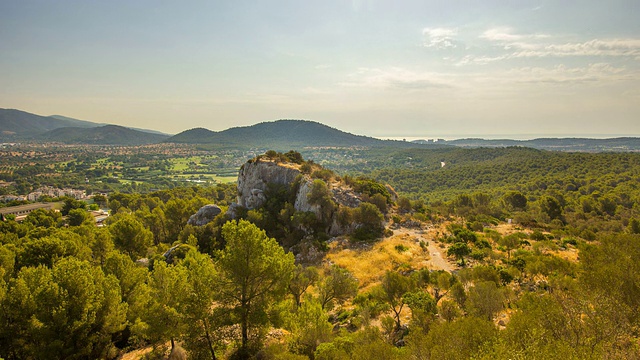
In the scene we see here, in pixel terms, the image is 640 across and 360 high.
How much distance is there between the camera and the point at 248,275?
57.3 feet

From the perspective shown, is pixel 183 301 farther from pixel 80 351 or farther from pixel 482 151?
pixel 482 151

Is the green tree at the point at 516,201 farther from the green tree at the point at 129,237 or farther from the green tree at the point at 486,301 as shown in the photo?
the green tree at the point at 129,237

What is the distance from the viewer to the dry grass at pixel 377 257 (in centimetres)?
3516

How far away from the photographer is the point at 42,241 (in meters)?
32.6

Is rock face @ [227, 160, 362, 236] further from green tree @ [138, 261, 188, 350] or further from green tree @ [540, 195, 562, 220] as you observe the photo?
green tree @ [540, 195, 562, 220]

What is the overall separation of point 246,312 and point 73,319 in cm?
1225

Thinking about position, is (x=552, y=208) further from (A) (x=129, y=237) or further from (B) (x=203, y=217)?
(A) (x=129, y=237)

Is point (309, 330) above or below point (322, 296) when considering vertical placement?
above

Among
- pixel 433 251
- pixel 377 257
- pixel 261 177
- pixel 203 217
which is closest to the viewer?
pixel 377 257

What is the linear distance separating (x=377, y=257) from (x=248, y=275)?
83.8ft

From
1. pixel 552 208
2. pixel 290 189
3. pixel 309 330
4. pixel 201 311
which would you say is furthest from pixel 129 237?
pixel 552 208

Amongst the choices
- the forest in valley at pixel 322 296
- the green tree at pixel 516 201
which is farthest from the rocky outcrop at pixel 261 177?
the green tree at pixel 516 201

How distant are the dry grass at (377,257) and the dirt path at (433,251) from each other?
3.76ft

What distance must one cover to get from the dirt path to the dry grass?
1146mm
